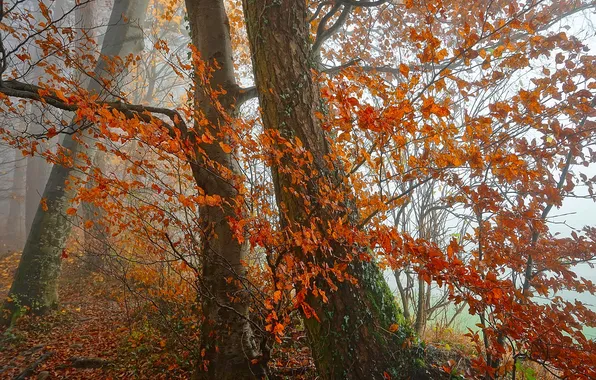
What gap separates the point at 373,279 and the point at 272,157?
1.36 meters

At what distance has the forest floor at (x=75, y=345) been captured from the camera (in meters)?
4.16

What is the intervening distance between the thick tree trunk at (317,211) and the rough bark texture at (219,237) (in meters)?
0.57

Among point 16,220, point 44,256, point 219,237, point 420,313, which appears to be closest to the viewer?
point 219,237

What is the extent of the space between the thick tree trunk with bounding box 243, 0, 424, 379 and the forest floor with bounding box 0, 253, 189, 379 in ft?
7.49

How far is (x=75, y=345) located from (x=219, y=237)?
3324 millimetres

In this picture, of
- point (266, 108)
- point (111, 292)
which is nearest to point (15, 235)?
point (111, 292)

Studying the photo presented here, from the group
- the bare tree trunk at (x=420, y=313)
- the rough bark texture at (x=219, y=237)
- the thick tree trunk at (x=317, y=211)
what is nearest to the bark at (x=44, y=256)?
the rough bark texture at (x=219, y=237)

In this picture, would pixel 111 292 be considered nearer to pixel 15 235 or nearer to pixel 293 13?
pixel 293 13

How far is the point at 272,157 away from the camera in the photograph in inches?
112

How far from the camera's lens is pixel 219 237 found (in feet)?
11.6

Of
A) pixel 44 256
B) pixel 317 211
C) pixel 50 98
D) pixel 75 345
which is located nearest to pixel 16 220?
pixel 44 256

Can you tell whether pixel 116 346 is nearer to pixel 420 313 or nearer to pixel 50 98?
pixel 50 98

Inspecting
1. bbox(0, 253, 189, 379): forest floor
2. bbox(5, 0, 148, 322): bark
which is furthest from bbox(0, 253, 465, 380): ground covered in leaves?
bbox(5, 0, 148, 322): bark

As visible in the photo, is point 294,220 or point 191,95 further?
point 191,95
